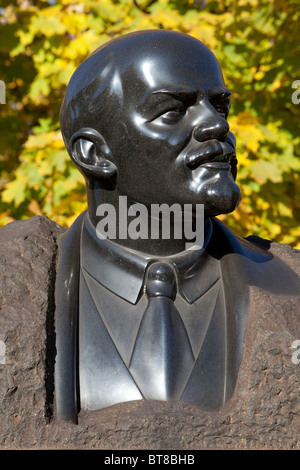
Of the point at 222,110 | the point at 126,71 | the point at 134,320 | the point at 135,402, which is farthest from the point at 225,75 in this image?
the point at 135,402

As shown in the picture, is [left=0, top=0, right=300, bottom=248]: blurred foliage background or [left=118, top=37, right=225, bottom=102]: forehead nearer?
A: [left=118, top=37, right=225, bottom=102]: forehead

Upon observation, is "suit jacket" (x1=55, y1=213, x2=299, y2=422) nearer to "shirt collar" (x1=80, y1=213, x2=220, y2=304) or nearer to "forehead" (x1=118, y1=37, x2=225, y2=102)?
"shirt collar" (x1=80, y1=213, x2=220, y2=304)

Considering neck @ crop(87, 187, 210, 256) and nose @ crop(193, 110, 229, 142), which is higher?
nose @ crop(193, 110, 229, 142)

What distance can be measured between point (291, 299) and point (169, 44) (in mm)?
1000

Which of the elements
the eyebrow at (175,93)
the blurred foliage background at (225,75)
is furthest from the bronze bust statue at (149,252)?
the blurred foliage background at (225,75)

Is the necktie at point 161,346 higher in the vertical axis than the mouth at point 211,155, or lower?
lower

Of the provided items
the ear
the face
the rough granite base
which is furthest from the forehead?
the rough granite base

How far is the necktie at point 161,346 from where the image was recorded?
7.21 feet

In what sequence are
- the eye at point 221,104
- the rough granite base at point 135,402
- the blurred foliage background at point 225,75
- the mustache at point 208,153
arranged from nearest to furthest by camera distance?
the rough granite base at point 135,402 → the mustache at point 208,153 → the eye at point 221,104 → the blurred foliage background at point 225,75

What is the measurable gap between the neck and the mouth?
211mm

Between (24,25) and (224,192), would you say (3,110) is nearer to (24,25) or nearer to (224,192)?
(24,25)

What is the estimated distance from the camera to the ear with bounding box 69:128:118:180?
2.31 metres

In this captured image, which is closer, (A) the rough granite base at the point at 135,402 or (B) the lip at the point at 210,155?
(A) the rough granite base at the point at 135,402

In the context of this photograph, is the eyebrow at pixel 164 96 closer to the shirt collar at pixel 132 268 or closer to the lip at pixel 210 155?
the lip at pixel 210 155
